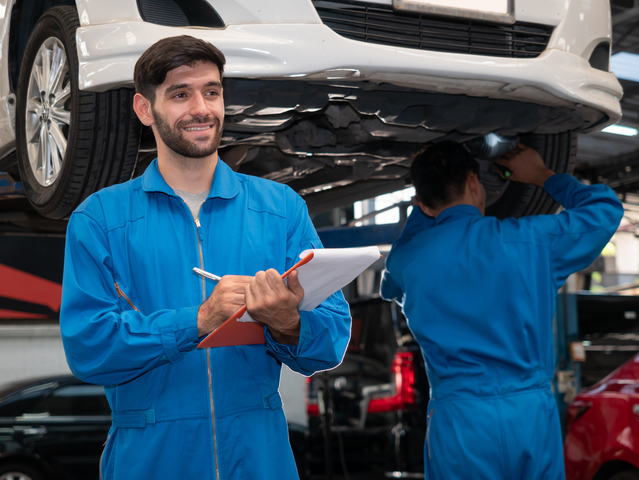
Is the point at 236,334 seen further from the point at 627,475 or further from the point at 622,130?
the point at 622,130

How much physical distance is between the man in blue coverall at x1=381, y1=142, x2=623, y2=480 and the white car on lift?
297 mm

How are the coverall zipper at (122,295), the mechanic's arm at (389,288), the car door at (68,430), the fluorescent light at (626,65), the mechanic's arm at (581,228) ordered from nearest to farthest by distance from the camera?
the coverall zipper at (122,295), the mechanic's arm at (581,228), the mechanic's arm at (389,288), the car door at (68,430), the fluorescent light at (626,65)

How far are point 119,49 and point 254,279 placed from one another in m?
0.91

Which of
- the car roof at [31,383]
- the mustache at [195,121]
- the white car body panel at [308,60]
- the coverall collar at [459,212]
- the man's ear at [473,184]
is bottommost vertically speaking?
the car roof at [31,383]

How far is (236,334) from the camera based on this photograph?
4.72ft

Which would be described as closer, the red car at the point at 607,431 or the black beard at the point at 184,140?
the black beard at the point at 184,140

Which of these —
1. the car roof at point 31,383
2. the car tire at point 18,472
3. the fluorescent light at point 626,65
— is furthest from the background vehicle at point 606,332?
the fluorescent light at point 626,65

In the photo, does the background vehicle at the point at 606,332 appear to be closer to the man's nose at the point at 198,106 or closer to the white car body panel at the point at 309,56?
Answer: the white car body panel at the point at 309,56

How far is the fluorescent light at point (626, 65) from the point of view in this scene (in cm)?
953

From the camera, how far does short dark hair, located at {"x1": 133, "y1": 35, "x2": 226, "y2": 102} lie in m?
1.56

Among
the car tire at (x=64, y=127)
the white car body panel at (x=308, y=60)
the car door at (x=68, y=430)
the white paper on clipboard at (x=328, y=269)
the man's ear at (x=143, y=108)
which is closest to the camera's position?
the white paper on clipboard at (x=328, y=269)

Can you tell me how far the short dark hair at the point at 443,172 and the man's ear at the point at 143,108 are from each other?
1.26 m

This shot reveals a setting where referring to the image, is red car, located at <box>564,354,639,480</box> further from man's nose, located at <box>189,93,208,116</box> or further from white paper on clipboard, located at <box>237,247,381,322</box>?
man's nose, located at <box>189,93,208,116</box>

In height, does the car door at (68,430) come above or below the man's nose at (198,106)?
below
